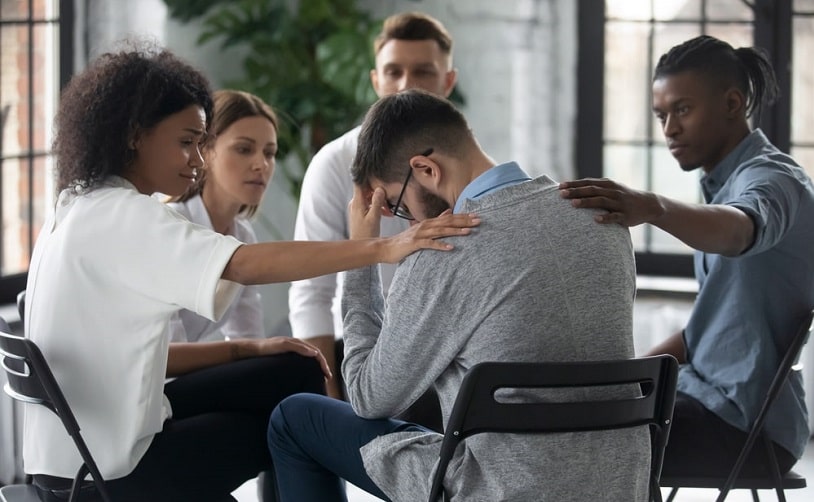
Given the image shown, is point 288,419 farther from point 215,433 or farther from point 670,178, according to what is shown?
point 670,178

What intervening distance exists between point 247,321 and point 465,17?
213 cm

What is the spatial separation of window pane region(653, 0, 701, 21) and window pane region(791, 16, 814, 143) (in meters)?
0.38

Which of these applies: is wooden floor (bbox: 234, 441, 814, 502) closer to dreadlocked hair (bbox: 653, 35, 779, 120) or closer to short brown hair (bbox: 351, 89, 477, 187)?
dreadlocked hair (bbox: 653, 35, 779, 120)

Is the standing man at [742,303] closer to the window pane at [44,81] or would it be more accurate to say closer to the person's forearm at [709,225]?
the person's forearm at [709,225]

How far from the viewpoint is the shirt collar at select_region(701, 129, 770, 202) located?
248cm

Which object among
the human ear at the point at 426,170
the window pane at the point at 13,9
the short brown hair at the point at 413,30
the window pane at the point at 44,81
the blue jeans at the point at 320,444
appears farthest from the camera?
the window pane at the point at 44,81

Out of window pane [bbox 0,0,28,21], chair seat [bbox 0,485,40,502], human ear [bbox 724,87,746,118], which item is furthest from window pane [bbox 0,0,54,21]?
human ear [bbox 724,87,746,118]

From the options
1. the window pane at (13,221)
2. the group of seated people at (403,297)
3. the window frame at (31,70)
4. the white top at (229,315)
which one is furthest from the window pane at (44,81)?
the group of seated people at (403,297)

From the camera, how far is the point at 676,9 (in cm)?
452

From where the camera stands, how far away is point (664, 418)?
1911 mm

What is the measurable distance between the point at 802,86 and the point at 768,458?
8.02 ft

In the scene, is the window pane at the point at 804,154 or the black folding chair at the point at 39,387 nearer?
the black folding chair at the point at 39,387

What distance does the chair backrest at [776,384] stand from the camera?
218 cm

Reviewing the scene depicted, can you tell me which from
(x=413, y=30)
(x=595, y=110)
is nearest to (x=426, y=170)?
(x=413, y=30)
